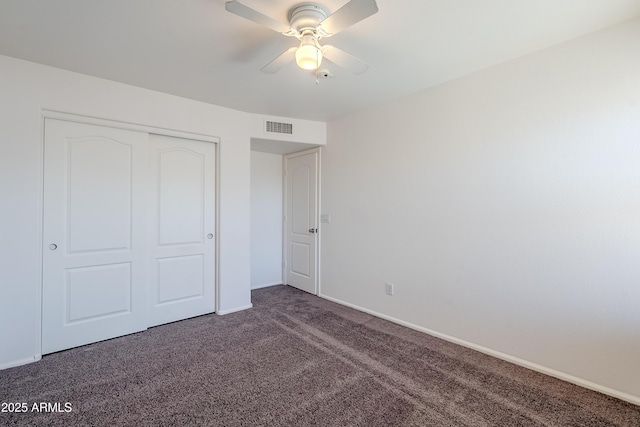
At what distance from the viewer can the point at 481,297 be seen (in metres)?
2.58

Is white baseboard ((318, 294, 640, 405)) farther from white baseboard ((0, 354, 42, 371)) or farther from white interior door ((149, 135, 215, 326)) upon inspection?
white baseboard ((0, 354, 42, 371))

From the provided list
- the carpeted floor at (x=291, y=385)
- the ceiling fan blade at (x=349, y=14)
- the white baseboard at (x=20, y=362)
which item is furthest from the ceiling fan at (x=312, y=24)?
the white baseboard at (x=20, y=362)

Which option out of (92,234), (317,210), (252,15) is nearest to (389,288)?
(317,210)

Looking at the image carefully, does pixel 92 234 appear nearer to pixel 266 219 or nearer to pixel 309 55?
pixel 266 219

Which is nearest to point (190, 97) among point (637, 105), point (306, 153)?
point (306, 153)

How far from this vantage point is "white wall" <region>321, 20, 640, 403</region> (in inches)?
76.5

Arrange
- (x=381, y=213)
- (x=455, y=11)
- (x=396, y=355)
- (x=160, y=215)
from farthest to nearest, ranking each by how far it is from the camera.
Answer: (x=381, y=213) → (x=160, y=215) → (x=396, y=355) → (x=455, y=11)

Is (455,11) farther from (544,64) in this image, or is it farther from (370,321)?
(370,321)

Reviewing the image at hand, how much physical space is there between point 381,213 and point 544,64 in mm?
1906

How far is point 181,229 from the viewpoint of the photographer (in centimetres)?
327

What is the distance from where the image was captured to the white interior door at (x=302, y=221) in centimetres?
426

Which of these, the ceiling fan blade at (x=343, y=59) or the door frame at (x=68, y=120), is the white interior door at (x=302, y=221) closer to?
the door frame at (x=68, y=120)

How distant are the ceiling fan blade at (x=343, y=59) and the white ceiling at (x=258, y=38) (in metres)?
0.19

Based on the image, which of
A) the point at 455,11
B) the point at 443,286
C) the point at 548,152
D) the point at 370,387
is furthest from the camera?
the point at 443,286
